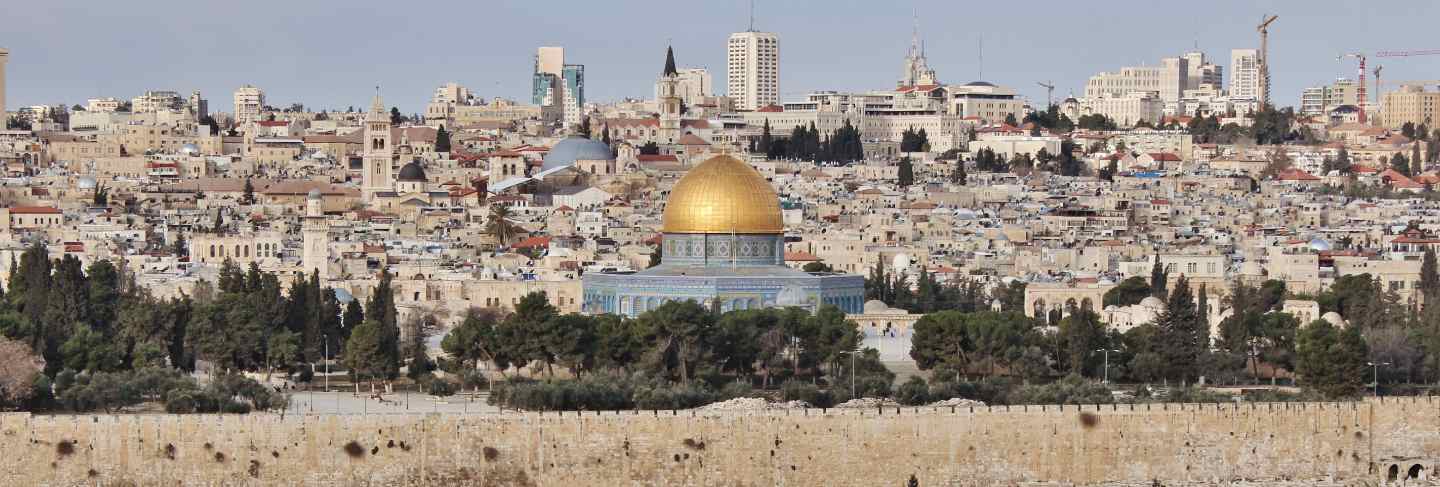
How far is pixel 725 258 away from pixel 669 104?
60.7 metres

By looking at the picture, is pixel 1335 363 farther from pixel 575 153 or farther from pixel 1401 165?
pixel 1401 165

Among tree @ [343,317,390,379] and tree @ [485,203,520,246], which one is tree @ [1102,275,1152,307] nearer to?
tree @ [343,317,390,379]

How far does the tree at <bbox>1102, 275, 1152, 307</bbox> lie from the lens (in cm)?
6370

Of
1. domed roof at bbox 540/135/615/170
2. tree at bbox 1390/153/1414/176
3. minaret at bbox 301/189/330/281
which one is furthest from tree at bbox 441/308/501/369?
tree at bbox 1390/153/1414/176

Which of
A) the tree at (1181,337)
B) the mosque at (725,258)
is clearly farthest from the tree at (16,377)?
the tree at (1181,337)

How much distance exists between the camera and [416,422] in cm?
4097

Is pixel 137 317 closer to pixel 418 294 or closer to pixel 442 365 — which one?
pixel 442 365

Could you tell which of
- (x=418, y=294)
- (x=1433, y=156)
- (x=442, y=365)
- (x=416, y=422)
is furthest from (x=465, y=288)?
(x=1433, y=156)

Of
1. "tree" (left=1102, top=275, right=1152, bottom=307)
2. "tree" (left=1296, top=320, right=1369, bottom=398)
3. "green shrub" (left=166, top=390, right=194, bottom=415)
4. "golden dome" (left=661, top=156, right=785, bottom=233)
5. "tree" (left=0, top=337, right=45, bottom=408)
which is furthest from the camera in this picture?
"tree" (left=1102, top=275, right=1152, bottom=307)

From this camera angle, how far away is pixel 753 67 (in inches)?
6009

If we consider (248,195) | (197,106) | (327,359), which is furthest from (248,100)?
(327,359)

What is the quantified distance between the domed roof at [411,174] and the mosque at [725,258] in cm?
3487

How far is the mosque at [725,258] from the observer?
190 feet

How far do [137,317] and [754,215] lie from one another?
42.1 ft
